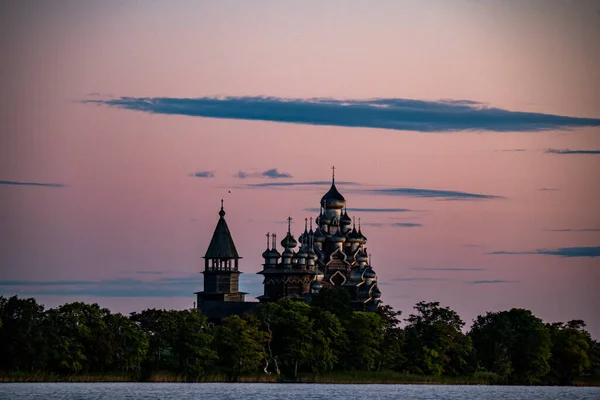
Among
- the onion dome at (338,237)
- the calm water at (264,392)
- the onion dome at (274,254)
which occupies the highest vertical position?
the onion dome at (338,237)

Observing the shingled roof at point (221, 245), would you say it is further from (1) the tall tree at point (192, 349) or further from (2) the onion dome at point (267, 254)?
(1) the tall tree at point (192, 349)

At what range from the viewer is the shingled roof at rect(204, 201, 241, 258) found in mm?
169875

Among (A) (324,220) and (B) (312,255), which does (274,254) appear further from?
(A) (324,220)

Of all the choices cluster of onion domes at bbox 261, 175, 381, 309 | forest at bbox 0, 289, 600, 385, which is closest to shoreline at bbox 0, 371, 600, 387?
forest at bbox 0, 289, 600, 385

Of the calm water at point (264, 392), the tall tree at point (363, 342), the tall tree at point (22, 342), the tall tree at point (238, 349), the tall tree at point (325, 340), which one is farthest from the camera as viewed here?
the tall tree at point (363, 342)

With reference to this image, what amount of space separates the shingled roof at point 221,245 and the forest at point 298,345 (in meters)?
17.4

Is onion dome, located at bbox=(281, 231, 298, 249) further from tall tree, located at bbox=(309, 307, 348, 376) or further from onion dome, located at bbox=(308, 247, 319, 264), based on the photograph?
tall tree, located at bbox=(309, 307, 348, 376)

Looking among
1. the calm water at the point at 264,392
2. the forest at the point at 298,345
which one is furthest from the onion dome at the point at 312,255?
the calm water at the point at 264,392

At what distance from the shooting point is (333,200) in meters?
182

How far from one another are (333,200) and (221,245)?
54.7 ft

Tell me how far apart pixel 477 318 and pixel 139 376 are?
34950mm

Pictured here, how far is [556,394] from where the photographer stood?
130875 millimetres

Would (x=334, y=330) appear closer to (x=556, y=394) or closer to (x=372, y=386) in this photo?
(x=372, y=386)

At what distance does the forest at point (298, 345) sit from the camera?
125688 millimetres
